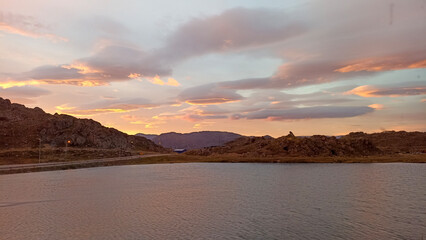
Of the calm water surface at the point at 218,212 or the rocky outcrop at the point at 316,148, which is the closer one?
the calm water surface at the point at 218,212

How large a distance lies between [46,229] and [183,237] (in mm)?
15808

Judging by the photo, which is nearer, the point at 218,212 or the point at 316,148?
the point at 218,212

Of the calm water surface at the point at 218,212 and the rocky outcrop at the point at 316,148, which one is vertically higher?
the rocky outcrop at the point at 316,148

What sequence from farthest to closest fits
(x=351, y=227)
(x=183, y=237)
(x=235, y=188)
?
(x=235, y=188) < (x=351, y=227) < (x=183, y=237)

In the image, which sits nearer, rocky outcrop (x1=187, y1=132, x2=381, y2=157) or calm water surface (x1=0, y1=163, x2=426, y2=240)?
calm water surface (x1=0, y1=163, x2=426, y2=240)

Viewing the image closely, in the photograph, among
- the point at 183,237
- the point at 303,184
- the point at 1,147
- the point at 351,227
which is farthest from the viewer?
the point at 1,147

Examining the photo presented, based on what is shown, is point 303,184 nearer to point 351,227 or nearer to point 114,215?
point 351,227

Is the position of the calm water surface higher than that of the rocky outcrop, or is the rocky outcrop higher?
the rocky outcrop

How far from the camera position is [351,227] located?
3494 cm

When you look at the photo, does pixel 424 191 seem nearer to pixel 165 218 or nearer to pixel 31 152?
pixel 165 218

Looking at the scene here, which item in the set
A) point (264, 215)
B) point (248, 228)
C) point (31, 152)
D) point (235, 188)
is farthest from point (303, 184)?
point (31, 152)

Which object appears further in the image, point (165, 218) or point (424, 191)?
point (424, 191)

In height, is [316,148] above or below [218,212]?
above

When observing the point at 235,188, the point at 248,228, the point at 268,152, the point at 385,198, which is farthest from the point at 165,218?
the point at 268,152
